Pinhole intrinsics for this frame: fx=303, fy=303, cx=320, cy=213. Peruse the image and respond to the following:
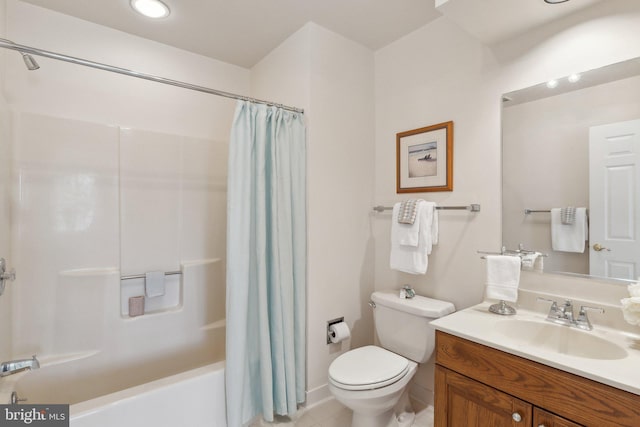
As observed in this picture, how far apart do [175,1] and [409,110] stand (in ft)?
5.22

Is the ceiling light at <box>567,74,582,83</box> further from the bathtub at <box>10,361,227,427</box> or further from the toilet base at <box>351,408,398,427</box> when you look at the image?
the bathtub at <box>10,361,227,427</box>

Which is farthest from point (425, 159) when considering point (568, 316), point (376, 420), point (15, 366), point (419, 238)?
point (15, 366)

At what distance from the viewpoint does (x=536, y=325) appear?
53.3 inches

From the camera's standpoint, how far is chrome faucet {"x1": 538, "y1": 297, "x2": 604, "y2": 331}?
50.3 inches

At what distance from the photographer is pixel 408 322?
5.79 ft

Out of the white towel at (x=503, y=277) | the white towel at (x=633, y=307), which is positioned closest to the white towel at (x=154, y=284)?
the white towel at (x=503, y=277)

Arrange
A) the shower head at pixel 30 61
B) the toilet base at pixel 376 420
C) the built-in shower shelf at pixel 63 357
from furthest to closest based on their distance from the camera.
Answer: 1. the built-in shower shelf at pixel 63 357
2. the toilet base at pixel 376 420
3. the shower head at pixel 30 61

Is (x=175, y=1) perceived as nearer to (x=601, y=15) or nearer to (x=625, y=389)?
(x=601, y=15)

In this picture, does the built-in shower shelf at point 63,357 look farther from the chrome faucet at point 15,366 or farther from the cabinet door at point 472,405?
the cabinet door at point 472,405

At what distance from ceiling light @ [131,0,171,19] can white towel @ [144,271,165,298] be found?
5.44ft

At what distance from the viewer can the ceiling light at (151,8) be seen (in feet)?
5.84

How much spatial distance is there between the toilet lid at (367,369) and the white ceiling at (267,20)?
177 cm

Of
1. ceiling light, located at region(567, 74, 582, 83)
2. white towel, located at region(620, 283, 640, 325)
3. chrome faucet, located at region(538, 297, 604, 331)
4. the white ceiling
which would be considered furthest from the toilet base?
the white ceiling

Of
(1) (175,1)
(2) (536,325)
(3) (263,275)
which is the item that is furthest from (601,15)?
(1) (175,1)
